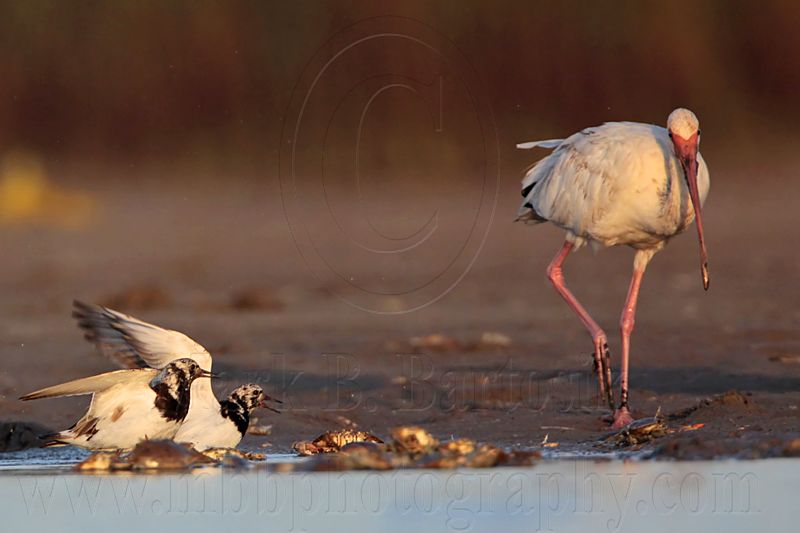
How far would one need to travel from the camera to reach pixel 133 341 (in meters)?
11.0

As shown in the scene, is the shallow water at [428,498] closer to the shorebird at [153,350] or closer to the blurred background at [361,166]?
the shorebird at [153,350]

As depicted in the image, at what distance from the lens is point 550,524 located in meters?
8.09

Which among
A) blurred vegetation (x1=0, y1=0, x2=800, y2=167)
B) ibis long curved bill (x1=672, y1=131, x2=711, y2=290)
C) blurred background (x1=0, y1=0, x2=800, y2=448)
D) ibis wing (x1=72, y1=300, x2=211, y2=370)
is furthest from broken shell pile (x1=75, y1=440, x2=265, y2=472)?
blurred vegetation (x1=0, y1=0, x2=800, y2=167)

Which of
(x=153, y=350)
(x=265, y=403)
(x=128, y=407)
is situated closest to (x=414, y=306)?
(x=265, y=403)

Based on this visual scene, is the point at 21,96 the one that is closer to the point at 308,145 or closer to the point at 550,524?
the point at 308,145

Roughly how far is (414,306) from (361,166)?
4.82 metres

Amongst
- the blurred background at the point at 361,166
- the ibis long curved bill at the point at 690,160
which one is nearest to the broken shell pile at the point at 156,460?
the ibis long curved bill at the point at 690,160

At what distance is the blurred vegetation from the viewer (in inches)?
884

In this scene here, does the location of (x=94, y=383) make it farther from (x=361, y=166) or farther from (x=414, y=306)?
(x=361, y=166)

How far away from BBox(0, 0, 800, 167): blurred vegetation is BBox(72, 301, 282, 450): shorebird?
430 inches

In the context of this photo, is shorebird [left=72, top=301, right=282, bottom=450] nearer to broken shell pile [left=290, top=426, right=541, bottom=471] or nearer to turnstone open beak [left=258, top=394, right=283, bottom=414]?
turnstone open beak [left=258, top=394, right=283, bottom=414]

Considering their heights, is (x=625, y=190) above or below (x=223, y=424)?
above

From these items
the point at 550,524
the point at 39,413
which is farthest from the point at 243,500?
the point at 39,413

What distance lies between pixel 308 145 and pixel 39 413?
397 inches
